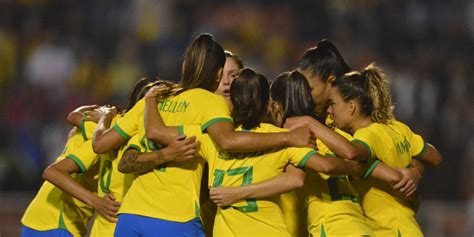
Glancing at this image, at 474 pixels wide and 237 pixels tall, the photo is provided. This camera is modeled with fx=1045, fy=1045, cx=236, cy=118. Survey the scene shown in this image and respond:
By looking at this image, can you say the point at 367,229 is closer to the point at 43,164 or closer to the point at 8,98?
the point at 43,164

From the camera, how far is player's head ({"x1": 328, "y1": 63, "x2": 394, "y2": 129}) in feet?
22.4

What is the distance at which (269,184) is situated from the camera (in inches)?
249

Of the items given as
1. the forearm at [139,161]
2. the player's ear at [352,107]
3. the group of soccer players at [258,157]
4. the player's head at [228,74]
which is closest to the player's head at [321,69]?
the group of soccer players at [258,157]

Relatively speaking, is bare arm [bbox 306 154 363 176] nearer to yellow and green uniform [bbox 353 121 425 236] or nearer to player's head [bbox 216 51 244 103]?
yellow and green uniform [bbox 353 121 425 236]

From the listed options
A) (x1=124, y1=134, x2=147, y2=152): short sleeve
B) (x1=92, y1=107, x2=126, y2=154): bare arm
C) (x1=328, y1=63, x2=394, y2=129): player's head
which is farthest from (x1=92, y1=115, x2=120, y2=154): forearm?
(x1=328, y1=63, x2=394, y2=129): player's head

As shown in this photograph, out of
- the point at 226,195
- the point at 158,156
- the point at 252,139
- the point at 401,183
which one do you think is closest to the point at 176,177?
the point at 158,156

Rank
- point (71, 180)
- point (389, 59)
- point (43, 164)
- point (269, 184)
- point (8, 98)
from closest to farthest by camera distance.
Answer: point (269, 184), point (71, 180), point (43, 164), point (8, 98), point (389, 59)

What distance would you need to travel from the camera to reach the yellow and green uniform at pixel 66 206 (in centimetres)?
750

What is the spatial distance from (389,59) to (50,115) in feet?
15.9

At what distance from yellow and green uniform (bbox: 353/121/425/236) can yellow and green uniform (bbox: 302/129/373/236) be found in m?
0.13

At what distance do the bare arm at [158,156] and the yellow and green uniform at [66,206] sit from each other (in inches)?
30.9

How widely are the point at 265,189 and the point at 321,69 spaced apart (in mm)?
1201

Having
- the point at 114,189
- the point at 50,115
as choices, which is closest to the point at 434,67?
the point at 50,115

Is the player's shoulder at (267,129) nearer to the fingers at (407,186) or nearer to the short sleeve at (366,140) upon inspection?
the short sleeve at (366,140)
